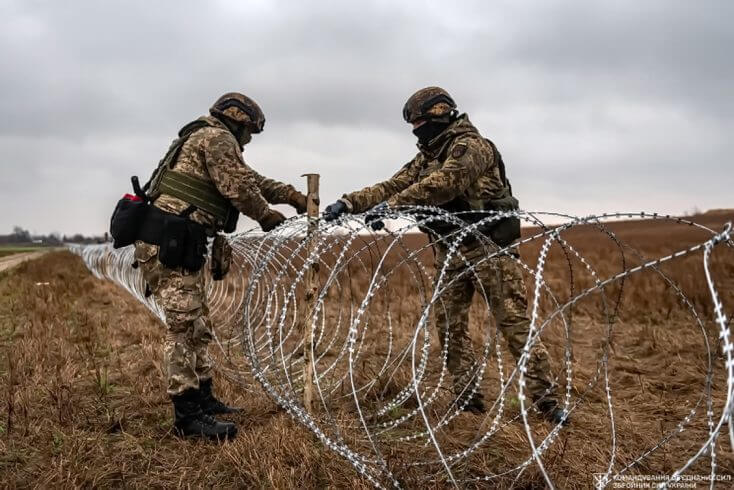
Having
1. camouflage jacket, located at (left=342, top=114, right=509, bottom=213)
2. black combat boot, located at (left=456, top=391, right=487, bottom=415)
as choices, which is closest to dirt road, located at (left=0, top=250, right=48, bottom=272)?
camouflage jacket, located at (left=342, top=114, right=509, bottom=213)

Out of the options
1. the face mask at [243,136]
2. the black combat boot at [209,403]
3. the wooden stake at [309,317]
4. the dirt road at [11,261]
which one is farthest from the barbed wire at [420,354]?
the dirt road at [11,261]

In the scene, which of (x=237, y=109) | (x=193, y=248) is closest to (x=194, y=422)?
(x=193, y=248)

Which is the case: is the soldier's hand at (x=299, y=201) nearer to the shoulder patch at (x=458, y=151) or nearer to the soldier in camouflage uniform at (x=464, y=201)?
the soldier in camouflage uniform at (x=464, y=201)

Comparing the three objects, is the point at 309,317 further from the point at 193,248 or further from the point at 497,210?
the point at 497,210

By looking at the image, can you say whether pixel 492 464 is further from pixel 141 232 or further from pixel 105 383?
pixel 105 383

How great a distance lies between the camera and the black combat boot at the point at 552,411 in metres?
3.76

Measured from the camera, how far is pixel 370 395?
15.0 feet

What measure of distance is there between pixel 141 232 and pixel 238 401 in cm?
158

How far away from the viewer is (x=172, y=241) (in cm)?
342

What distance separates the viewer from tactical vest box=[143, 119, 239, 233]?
3604mm

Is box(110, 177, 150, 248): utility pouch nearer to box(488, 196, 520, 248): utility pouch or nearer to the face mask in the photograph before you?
the face mask

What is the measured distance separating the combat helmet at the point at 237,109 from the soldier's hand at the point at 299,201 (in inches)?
28.4

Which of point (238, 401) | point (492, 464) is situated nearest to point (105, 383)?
point (238, 401)

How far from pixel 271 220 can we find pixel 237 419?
152 cm
